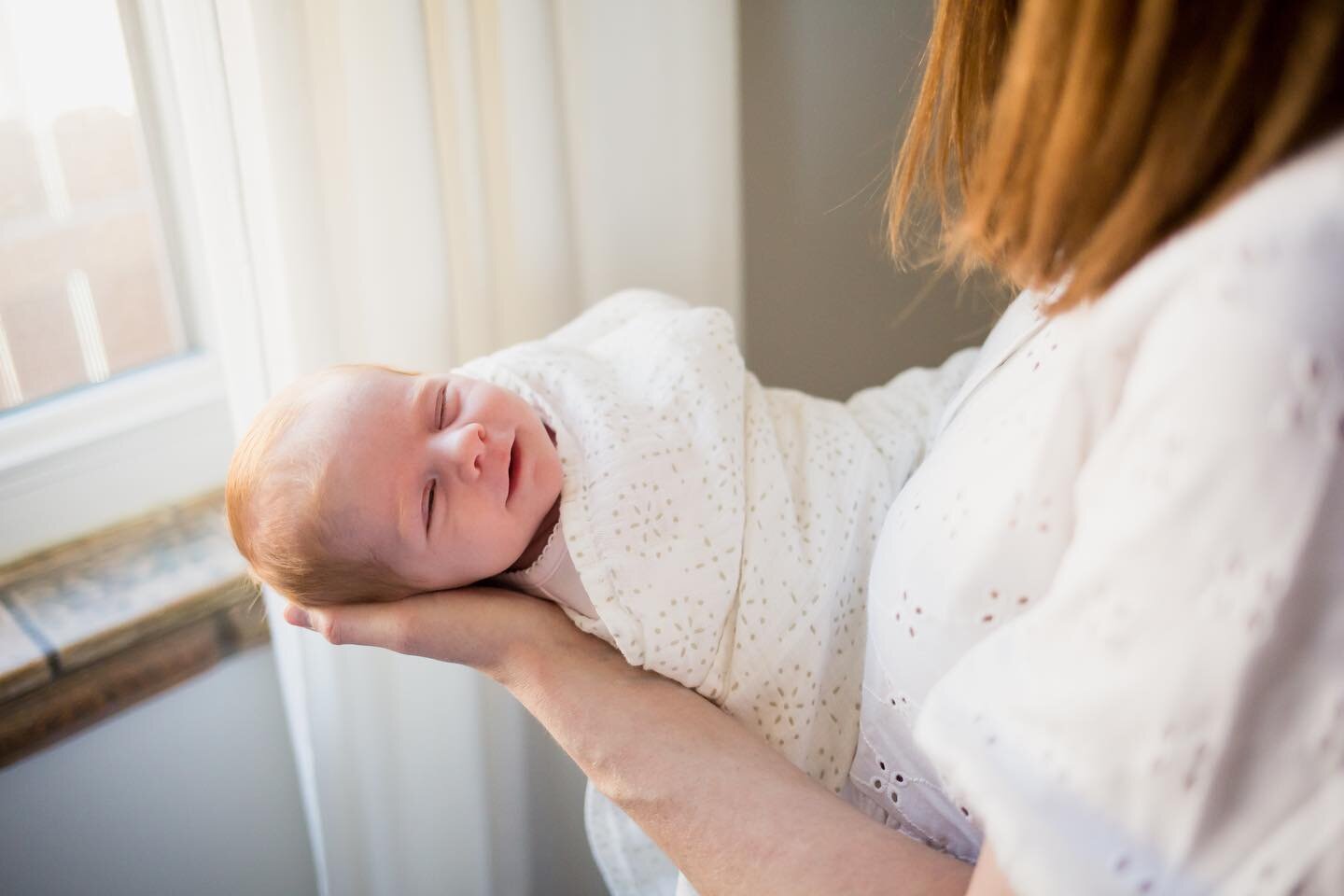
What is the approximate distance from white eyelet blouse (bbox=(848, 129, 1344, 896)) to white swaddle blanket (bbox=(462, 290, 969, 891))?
1.22ft

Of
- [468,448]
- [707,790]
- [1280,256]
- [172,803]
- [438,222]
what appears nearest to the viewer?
[1280,256]

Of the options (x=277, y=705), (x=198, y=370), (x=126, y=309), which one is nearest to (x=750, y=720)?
(x=277, y=705)

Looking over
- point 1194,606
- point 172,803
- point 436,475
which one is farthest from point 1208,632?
point 172,803

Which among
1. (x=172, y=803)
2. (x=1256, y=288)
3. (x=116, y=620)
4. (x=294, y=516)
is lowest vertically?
(x=172, y=803)

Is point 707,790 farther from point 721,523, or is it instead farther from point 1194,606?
point 1194,606

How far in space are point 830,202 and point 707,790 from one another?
931mm

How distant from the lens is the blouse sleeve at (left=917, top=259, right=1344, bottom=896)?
44cm

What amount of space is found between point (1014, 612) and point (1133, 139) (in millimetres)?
296

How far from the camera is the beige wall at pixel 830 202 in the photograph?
1349mm

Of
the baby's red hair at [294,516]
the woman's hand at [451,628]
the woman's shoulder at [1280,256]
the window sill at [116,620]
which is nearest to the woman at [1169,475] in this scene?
the woman's shoulder at [1280,256]

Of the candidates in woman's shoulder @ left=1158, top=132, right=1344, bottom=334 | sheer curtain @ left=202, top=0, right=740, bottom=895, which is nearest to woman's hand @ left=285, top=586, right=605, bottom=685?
sheer curtain @ left=202, top=0, right=740, bottom=895

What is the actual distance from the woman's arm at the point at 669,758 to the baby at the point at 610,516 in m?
0.03

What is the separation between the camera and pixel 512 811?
1449 mm

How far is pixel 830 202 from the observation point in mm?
1445
